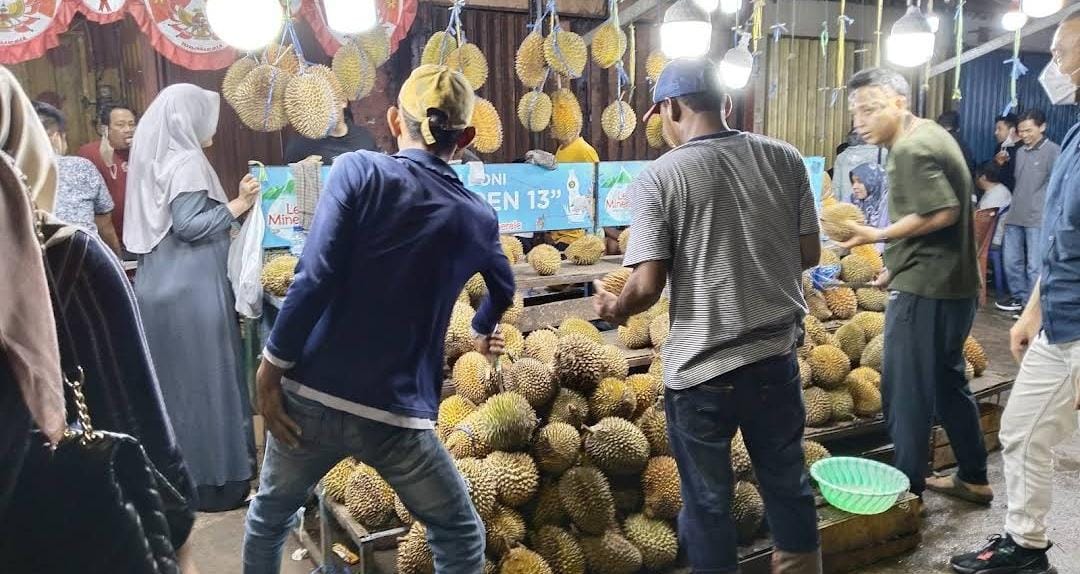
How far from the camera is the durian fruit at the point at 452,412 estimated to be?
2783 millimetres

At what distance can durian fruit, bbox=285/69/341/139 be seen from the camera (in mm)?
3578

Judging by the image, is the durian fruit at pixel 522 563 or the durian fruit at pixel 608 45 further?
the durian fruit at pixel 608 45

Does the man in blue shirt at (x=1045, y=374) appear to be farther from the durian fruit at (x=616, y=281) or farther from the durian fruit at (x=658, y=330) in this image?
the durian fruit at (x=616, y=281)

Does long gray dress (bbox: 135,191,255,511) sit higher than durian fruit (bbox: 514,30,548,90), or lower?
lower

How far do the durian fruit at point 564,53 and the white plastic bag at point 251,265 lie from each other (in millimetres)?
2150

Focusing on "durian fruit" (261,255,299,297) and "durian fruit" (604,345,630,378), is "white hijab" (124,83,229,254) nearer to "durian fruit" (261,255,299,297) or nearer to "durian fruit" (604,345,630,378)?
"durian fruit" (261,255,299,297)

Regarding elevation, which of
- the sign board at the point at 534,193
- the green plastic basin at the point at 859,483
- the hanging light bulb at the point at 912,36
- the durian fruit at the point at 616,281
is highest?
the hanging light bulb at the point at 912,36

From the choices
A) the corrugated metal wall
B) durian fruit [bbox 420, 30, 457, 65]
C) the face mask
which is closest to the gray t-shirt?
the corrugated metal wall

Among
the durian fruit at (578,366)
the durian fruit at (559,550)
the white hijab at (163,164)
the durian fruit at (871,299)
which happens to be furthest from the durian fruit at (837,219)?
the white hijab at (163,164)

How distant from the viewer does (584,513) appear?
98.9 inches

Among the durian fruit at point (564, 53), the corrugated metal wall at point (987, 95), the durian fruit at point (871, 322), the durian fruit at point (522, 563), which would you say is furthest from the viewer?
the corrugated metal wall at point (987, 95)

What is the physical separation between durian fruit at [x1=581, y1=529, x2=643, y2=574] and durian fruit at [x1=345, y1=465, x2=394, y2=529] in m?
0.64

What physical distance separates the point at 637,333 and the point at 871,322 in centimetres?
132

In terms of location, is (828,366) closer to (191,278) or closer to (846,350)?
(846,350)
